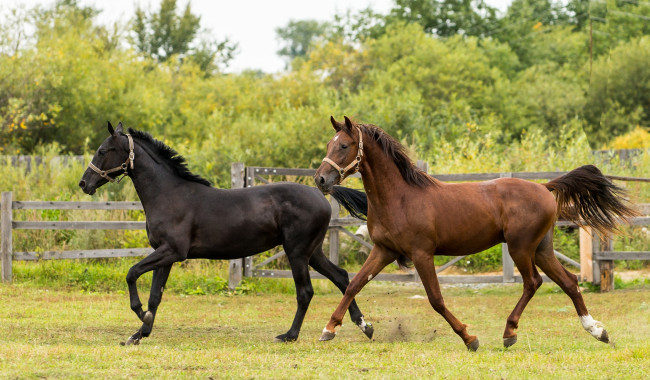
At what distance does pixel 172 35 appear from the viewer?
145 feet

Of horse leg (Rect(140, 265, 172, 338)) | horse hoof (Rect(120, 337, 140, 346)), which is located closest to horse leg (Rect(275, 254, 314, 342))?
horse leg (Rect(140, 265, 172, 338))

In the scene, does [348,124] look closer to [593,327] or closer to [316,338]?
[316,338]

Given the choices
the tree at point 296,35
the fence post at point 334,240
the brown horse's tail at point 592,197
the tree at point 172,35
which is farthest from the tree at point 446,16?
the tree at point 296,35

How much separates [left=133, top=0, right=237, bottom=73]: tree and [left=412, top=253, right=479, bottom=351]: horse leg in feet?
125

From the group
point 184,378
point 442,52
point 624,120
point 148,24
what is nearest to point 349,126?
point 184,378

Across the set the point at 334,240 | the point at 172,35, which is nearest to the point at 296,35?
the point at 172,35

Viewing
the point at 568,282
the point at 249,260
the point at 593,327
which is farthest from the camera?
the point at 249,260

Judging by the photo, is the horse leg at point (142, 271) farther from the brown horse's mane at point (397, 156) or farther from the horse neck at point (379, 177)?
the brown horse's mane at point (397, 156)

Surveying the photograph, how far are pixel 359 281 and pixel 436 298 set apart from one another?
2.36ft

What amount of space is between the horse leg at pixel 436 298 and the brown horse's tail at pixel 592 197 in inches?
71.0

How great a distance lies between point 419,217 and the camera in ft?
23.4

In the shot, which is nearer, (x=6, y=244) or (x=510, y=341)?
(x=510, y=341)

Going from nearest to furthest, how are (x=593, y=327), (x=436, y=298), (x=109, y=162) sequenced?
(x=436, y=298) < (x=593, y=327) < (x=109, y=162)

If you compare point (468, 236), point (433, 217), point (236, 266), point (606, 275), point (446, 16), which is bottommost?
point (236, 266)
